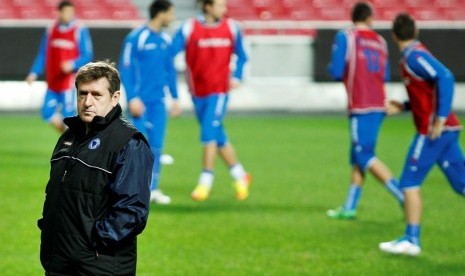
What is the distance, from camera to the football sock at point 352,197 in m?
12.2

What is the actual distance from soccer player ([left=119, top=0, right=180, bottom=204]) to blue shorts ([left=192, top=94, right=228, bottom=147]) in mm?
324

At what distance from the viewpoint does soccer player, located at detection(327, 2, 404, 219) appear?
11.9 metres

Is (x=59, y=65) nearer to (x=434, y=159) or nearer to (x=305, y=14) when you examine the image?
(x=434, y=159)

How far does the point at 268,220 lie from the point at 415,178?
2.38 metres

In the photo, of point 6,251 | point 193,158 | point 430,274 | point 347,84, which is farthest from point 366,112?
point 193,158

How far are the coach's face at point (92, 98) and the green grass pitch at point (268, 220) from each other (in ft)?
11.9

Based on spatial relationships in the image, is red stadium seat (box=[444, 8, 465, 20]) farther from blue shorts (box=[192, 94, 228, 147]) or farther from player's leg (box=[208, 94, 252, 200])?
blue shorts (box=[192, 94, 228, 147])

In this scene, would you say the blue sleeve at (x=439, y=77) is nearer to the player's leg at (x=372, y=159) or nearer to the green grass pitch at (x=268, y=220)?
the green grass pitch at (x=268, y=220)

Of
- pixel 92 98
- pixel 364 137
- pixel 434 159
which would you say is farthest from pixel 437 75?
pixel 92 98

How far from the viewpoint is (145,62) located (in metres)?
13.2

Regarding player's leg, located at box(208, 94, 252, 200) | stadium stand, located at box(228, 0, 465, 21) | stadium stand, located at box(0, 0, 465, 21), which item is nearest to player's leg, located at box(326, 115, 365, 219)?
player's leg, located at box(208, 94, 252, 200)

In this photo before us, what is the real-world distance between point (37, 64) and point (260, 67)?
10.4 metres

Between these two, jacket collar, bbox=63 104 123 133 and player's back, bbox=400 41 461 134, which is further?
player's back, bbox=400 41 461 134

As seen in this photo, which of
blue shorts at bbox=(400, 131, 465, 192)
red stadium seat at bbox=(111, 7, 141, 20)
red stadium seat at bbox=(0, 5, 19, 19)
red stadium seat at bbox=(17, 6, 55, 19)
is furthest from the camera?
red stadium seat at bbox=(111, 7, 141, 20)
